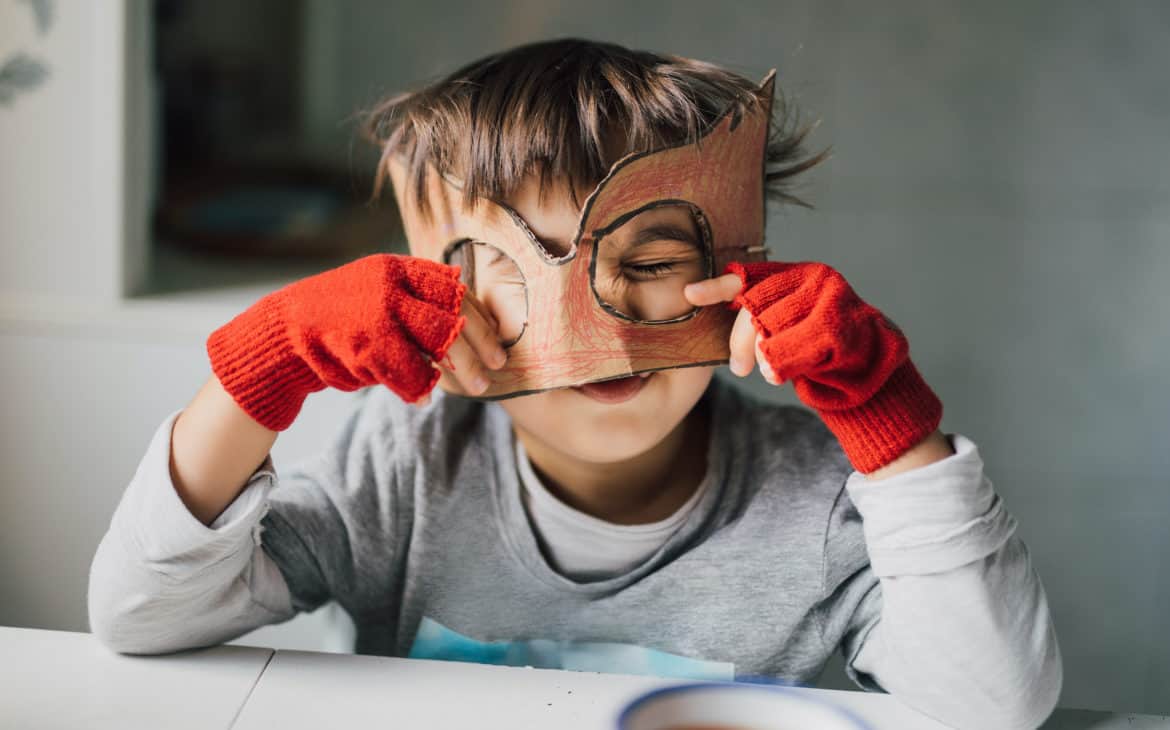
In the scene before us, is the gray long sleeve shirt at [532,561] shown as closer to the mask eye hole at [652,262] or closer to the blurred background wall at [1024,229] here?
the mask eye hole at [652,262]

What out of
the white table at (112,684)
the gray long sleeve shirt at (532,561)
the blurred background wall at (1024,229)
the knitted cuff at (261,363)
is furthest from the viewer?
the blurred background wall at (1024,229)

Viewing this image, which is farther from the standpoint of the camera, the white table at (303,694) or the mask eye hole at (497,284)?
the mask eye hole at (497,284)

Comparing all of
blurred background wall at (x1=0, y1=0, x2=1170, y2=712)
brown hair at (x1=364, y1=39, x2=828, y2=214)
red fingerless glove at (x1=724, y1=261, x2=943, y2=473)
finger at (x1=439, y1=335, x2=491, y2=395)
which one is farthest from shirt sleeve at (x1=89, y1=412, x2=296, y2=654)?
blurred background wall at (x1=0, y1=0, x2=1170, y2=712)

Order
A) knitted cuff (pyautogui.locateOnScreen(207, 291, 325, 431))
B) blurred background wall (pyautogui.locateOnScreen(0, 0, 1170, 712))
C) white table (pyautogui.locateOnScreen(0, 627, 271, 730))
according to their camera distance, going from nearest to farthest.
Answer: white table (pyautogui.locateOnScreen(0, 627, 271, 730)) → knitted cuff (pyautogui.locateOnScreen(207, 291, 325, 431)) → blurred background wall (pyautogui.locateOnScreen(0, 0, 1170, 712))

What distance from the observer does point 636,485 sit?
0.93 m

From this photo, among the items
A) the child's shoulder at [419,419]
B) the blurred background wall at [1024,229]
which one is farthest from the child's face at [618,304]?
the blurred background wall at [1024,229]

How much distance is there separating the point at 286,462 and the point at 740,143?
0.64 meters

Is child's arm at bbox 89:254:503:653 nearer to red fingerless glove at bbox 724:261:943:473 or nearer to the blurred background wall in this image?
red fingerless glove at bbox 724:261:943:473

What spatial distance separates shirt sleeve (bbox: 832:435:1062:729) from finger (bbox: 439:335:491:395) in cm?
27

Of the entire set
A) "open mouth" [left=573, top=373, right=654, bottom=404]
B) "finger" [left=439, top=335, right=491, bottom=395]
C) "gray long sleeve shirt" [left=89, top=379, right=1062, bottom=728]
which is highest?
"finger" [left=439, top=335, right=491, bottom=395]

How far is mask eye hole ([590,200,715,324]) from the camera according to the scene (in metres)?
0.74

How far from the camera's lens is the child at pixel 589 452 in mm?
688

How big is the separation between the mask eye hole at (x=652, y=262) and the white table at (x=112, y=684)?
1.07 ft

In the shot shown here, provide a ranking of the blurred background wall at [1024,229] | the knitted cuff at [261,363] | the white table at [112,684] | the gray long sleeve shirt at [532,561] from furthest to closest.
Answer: the blurred background wall at [1024,229]
the gray long sleeve shirt at [532,561]
the knitted cuff at [261,363]
the white table at [112,684]
